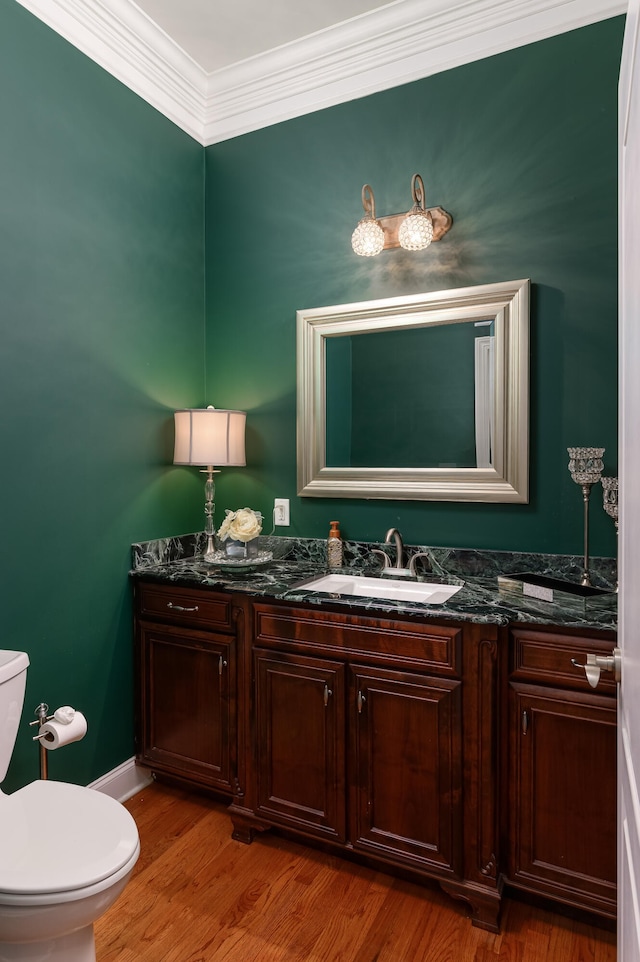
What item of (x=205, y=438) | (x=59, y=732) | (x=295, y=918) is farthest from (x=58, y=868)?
(x=205, y=438)

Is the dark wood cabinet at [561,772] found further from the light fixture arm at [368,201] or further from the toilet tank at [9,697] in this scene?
the light fixture arm at [368,201]

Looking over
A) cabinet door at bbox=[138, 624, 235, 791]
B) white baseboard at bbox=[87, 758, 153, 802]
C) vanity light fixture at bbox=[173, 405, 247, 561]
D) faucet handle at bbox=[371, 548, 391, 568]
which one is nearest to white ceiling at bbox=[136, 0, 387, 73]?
vanity light fixture at bbox=[173, 405, 247, 561]

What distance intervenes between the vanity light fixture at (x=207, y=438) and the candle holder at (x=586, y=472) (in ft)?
4.30

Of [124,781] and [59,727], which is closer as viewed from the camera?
[59,727]

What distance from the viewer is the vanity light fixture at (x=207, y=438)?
2.39 m

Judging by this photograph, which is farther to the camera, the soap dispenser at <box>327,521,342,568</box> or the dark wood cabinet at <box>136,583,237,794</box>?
the soap dispenser at <box>327,521,342,568</box>

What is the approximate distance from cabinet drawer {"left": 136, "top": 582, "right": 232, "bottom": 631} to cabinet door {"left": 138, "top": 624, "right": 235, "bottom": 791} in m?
0.05

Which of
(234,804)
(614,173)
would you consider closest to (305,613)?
(234,804)

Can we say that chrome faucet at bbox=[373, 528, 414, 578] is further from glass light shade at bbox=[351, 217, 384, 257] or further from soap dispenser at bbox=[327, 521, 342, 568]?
glass light shade at bbox=[351, 217, 384, 257]

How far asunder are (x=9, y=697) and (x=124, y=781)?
92cm

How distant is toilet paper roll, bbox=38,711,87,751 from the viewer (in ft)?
5.54

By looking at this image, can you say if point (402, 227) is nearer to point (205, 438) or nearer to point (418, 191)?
point (418, 191)

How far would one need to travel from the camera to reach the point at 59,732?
1687 millimetres

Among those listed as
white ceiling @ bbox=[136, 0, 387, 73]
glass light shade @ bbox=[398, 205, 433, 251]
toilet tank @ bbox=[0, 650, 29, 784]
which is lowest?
toilet tank @ bbox=[0, 650, 29, 784]
